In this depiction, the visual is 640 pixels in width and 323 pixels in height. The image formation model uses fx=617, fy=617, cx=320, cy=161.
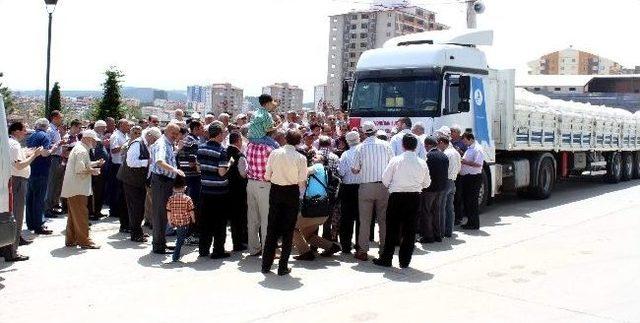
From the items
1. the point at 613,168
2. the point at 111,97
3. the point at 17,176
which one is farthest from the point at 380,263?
the point at 111,97

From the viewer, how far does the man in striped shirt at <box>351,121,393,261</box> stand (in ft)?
26.2

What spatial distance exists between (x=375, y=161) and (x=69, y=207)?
4181 millimetres

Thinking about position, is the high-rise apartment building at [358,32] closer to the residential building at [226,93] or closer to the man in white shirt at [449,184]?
the residential building at [226,93]

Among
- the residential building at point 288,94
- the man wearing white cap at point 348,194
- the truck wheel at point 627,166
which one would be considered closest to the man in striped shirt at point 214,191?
the man wearing white cap at point 348,194

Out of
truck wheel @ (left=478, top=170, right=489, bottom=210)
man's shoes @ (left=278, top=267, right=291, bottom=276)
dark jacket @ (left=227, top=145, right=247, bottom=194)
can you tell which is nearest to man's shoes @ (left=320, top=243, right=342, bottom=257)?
man's shoes @ (left=278, top=267, right=291, bottom=276)

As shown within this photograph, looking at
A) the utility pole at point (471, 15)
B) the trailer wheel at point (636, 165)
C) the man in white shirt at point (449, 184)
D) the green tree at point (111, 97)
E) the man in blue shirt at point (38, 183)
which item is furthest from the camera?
the green tree at point (111, 97)

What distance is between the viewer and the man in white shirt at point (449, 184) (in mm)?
9508

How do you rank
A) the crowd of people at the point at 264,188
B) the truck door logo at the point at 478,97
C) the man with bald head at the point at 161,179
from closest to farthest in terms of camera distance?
the crowd of people at the point at 264,188 < the man with bald head at the point at 161,179 < the truck door logo at the point at 478,97

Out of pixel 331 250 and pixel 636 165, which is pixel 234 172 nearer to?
pixel 331 250

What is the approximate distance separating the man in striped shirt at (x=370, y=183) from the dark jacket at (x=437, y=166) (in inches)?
39.1

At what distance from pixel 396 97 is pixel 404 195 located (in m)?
4.46

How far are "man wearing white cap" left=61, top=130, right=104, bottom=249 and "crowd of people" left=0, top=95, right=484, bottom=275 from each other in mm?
13

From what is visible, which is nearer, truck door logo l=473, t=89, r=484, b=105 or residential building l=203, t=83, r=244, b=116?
truck door logo l=473, t=89, r=484, b=105

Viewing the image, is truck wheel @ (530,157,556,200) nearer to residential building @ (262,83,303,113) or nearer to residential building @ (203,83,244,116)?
residential building @ (262,83,303,113)
